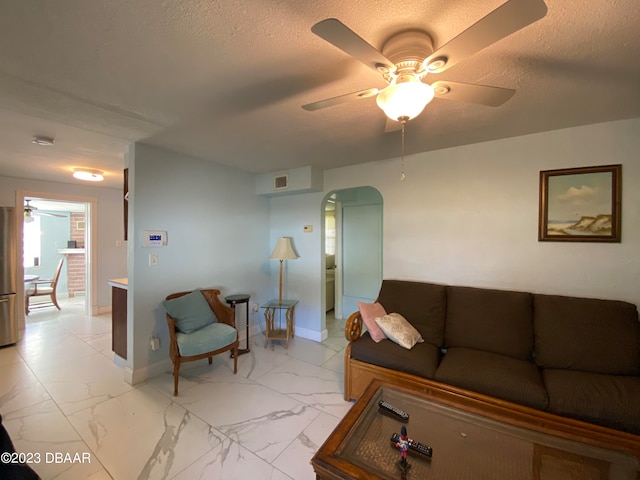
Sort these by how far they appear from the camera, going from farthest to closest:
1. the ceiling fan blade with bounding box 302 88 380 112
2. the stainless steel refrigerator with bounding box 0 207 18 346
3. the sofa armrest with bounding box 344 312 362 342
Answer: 1. the stainless steel refrigerator with bounding box 0 207 18 346
2. the sofa armrest with bounding box 344 312 362 342
3. the ceiling fan blade with bounding box 302 88 380 112

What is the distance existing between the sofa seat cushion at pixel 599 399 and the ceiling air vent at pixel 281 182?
3092 mm

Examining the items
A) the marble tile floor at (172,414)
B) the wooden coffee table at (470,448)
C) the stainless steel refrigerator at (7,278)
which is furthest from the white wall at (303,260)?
the stainless steel refrigerator at (7,278)

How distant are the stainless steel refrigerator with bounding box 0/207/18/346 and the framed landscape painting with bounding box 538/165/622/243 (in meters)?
5.97

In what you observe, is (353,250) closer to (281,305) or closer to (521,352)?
(281,305)

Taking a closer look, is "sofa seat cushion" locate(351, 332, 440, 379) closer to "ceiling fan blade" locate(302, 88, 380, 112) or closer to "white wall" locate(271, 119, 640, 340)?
"white wall" locate(271, 119, 640, 340)

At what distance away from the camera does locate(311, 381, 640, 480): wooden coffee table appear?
1.09 meters

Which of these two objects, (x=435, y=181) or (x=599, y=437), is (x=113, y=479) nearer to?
(x=599, y=437)

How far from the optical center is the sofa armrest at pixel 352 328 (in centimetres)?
228

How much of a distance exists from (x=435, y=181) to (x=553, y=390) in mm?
1931

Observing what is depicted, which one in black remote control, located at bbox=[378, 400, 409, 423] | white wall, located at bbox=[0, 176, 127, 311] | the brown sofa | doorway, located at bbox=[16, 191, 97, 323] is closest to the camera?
black remote control, located at bbox=[378, 400, 409, 423]

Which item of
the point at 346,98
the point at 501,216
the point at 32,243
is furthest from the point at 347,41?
the point at 32,243

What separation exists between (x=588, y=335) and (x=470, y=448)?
144 centimetres

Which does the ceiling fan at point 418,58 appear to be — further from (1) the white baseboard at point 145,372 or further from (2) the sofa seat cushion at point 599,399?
(1) the white baseboard at point 145,372

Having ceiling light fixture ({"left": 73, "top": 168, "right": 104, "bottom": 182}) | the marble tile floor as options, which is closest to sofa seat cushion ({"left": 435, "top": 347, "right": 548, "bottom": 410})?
the marble tile floor
